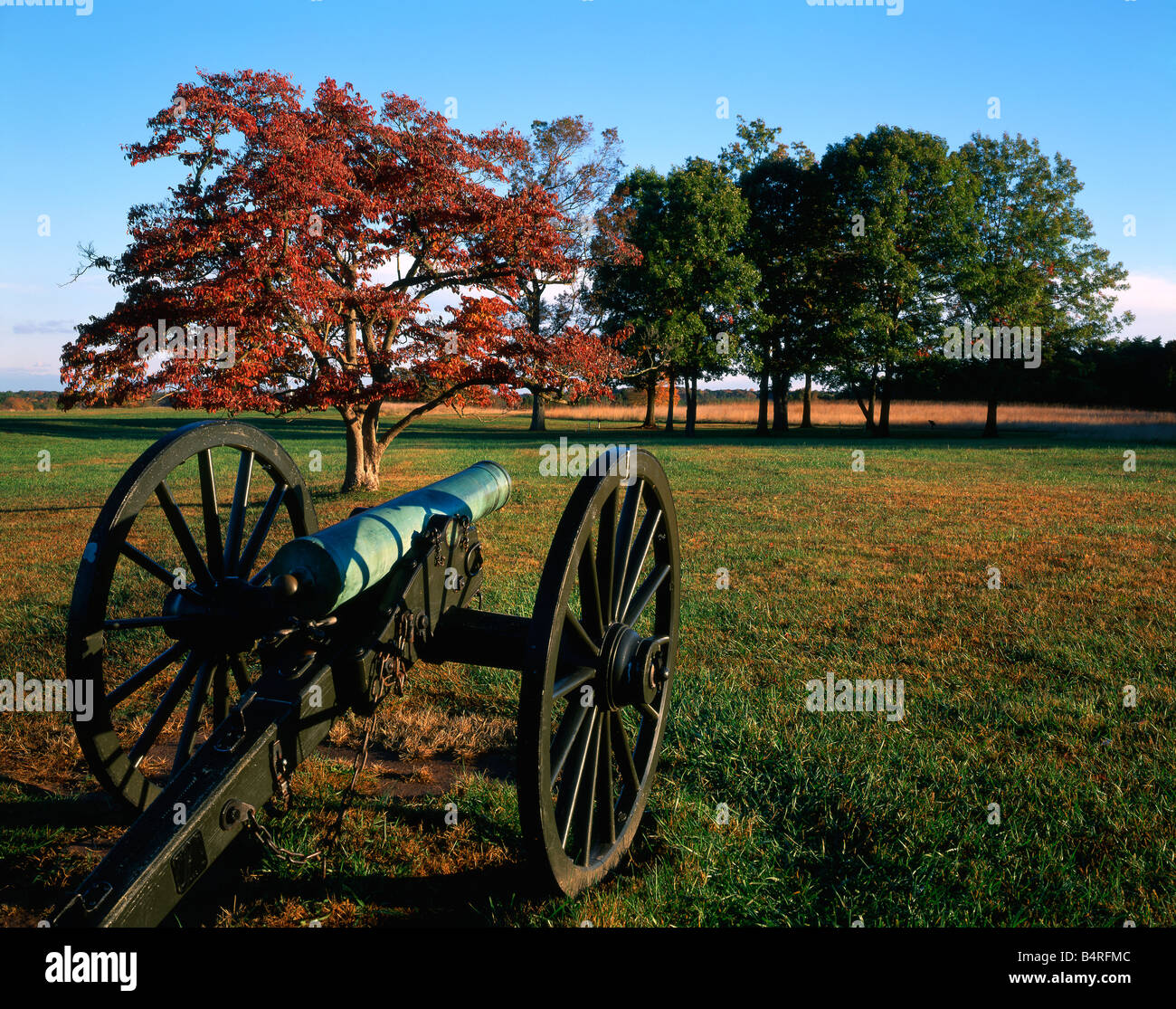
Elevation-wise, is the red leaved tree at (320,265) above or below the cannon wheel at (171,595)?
above

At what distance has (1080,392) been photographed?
130 ft

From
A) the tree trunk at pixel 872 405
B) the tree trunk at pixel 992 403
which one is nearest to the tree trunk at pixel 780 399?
the tree trunk at pixel 872 405

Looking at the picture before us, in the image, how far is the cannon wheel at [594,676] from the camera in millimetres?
2133

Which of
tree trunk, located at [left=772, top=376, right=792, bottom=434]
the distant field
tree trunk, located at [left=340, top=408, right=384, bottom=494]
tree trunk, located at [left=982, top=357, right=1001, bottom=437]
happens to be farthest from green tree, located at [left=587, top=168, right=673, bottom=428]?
tree trunk, located at [left=340, top=408, right=384, bottom=494]

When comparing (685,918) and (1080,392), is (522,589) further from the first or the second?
(1080,392)

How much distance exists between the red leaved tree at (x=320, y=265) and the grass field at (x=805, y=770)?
3.68 metres

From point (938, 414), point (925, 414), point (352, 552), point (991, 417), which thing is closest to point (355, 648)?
point (352, 552)

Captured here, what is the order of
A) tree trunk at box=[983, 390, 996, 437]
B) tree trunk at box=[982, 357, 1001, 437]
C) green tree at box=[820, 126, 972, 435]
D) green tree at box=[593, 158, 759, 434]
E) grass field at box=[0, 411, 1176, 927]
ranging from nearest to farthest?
grass field at box=[0, 411, 1176, 927]
tree trunk at box=[982, 357, 1001, 437]
tree trunk at box=[983, 390, 996, 437]
green tree at box=[820, 126, 972, 435]
green tree at box=[593, 158, 759, 434]

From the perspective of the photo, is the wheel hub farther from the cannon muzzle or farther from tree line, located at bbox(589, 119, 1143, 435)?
tree line, located at bbox(589, 119, 1143, 435)

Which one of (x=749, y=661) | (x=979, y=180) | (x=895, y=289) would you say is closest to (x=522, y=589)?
(x=749, y=661)

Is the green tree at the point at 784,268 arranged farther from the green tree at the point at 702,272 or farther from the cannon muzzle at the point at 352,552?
the cannon muzzle at the point at 352,552

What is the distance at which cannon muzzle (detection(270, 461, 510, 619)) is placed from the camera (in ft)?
8.47

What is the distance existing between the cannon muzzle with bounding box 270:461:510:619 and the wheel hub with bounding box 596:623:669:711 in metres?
0.87

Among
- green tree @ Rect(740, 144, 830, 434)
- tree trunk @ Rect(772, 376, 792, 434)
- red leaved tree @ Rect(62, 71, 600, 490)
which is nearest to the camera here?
red leaved tree @ Rect(62, 71, 600, 490)
